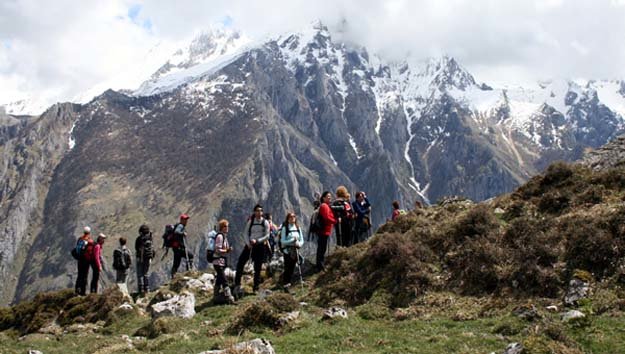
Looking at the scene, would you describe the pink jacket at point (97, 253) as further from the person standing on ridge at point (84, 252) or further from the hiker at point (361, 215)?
the hiker at point (361, 215)

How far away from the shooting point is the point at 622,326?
14023 mm

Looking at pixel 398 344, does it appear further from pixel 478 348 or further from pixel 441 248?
pixel 441 248

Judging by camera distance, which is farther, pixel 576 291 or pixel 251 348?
pixel 576 291

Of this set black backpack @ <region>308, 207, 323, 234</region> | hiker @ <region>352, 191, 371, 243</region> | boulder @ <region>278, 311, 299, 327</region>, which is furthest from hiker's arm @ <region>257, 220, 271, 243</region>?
hiker @ <region>352, 191, 371, 243</region>

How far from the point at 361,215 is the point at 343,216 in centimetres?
197

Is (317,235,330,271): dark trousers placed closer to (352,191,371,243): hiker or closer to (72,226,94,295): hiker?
(352,191,371,243): hiker

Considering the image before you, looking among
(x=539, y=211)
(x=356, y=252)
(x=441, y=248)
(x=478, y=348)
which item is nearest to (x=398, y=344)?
(x=478, y=348)

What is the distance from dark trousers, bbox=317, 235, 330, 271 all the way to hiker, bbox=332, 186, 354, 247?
1.91m

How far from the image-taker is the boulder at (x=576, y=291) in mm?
16359

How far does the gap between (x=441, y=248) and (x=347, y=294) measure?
4.32m

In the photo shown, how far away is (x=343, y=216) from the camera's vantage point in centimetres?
2750

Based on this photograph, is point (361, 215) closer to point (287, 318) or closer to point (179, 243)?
point (179, 243)

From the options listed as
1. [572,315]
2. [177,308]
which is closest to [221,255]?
[177,308]

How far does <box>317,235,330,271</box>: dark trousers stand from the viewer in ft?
79.0
